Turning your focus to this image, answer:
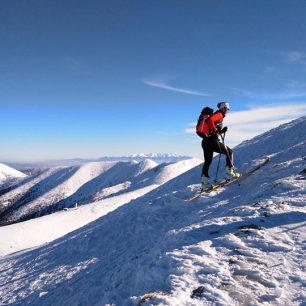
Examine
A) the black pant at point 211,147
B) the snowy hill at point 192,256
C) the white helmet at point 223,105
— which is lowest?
the snowy hill at point 192,256

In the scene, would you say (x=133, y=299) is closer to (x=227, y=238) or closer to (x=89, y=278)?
(x=227, y=238)

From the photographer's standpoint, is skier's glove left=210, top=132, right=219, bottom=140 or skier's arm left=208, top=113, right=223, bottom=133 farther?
skier's glove left=210, top=132, right=219, bottom=140

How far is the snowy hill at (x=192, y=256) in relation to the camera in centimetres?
828

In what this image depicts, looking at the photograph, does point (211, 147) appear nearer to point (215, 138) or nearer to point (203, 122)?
point (215, 138)

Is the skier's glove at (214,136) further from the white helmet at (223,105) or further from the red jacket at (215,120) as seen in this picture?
the white helmet at (223,105)

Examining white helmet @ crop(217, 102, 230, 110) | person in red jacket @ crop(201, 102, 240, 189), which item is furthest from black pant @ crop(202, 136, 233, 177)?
white helmet @ crop(217, 102, 230, 110)

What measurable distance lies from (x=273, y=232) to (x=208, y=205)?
639cm

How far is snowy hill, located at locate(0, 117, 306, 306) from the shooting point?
27.2 ft

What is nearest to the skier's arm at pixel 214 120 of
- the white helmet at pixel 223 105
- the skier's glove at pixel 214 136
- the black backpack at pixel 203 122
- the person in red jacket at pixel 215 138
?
the person in red jacket at pixel 215 138

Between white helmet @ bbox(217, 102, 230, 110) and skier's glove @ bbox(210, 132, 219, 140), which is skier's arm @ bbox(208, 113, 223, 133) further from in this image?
white helmet @ bbox(217, 102, 230, 110)

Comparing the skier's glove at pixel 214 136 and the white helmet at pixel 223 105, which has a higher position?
the white helmet at pixel 223 105

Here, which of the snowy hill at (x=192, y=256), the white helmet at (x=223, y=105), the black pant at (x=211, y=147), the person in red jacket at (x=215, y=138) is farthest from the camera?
the black pant at (x=211, y=147)

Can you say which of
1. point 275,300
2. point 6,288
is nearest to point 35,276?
point 6,288

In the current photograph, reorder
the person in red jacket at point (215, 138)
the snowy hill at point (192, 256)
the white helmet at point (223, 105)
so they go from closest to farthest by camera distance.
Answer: the snowy hill at point (192, 256) < the person in red jacket at point (215, 138) < the white helmet at point (223, 105)
